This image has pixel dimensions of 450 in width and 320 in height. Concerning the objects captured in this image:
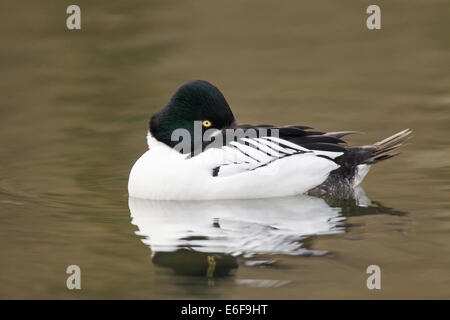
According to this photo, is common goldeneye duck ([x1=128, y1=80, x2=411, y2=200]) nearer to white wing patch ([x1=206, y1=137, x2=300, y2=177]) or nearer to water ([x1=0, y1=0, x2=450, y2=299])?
white wing patch ([x1=206, y1=137, x2=300, y2=177])

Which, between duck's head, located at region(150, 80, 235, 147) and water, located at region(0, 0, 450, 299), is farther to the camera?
duck's head, located at region(150, 80, 235, 147)

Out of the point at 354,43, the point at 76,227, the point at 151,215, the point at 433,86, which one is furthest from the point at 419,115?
the point at 76,227

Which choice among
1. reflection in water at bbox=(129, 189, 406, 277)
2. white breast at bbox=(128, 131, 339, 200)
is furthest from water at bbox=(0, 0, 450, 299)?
white breast at bbox=(128, 131, 339, 200)

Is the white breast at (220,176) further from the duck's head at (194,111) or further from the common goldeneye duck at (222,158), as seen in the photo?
the duck's head at (194,111)

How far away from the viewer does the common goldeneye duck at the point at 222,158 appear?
31.0 feet

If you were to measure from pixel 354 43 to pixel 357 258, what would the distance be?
1007 centimetres

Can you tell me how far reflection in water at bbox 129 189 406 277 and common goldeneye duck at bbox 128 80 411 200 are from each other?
0.49 feet

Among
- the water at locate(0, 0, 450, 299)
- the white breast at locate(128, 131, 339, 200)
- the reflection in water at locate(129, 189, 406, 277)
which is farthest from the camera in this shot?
the white breast at locate(128, 131, 339, 200)

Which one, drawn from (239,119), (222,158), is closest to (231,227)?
(222,158)

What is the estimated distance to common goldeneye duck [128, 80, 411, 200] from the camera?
9.46 m

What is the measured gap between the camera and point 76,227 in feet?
28.1

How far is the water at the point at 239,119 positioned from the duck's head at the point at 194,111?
2.81ft

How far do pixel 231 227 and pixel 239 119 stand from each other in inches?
195

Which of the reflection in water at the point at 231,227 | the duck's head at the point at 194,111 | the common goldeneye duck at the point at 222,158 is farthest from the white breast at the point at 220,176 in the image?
the duck's head at the point at 194,111
